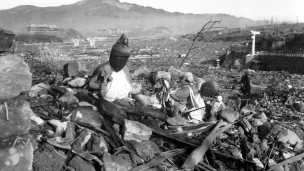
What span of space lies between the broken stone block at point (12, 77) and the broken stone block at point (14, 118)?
2.5 inches

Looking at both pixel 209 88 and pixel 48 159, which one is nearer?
pixel 48 159

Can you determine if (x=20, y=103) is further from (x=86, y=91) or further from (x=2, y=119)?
(x=86, y=91)

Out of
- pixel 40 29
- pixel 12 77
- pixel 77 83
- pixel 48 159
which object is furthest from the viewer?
pixel 40 29

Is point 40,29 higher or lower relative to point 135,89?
higher

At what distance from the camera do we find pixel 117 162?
2.68 meters

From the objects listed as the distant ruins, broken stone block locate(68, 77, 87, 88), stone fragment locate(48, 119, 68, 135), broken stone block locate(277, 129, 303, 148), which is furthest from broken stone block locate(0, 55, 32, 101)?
the distant ruins

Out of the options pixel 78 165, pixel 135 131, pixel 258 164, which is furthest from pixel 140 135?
pixel 258 164

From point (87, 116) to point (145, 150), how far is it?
79 centimetres

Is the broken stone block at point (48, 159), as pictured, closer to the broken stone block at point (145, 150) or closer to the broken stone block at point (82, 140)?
the broken stone block at point (82, 140)

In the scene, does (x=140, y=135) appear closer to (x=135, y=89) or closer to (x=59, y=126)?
(x=59, y=126)

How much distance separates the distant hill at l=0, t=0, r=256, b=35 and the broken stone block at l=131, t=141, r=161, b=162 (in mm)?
89307

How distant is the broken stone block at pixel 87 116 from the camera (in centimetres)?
315

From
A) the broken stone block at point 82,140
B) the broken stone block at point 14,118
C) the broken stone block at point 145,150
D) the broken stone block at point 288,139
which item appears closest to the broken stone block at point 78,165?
the broken stone block at point 82,140

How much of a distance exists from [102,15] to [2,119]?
144505 mm
